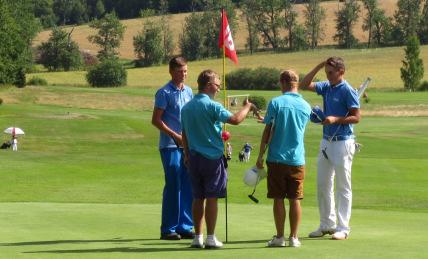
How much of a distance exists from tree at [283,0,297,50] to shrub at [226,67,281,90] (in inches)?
2179

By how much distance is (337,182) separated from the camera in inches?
438

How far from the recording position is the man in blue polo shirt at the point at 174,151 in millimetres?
10945

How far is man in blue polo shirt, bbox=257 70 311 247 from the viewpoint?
9.95 m

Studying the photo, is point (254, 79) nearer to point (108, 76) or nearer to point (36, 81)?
point (108, 76)

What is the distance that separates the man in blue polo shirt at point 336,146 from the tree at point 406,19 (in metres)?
145

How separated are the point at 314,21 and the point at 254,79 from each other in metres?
60.5

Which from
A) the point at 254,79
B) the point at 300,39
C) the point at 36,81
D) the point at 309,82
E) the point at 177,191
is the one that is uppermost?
the point at 309,82

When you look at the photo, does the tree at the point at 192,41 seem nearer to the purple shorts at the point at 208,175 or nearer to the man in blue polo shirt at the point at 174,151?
the man in blue polo shirt at the point at 174,151

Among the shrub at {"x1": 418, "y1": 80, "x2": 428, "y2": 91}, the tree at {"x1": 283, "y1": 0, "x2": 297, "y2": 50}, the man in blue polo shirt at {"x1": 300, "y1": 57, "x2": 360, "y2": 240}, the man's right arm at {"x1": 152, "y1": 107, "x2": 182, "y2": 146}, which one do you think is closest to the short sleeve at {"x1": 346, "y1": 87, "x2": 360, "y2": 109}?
the man in blue polo shirt at {"x1": 300, "y1": 57, "x2": 360, "y2": 240}

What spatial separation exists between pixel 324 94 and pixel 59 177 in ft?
41.6

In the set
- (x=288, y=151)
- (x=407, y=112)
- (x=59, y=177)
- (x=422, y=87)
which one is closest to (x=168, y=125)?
(x=288, y=151)

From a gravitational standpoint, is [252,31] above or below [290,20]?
below

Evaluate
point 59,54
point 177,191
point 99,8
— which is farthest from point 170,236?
point 99,8

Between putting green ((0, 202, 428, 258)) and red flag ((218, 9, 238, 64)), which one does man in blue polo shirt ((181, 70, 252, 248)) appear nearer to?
putting green ((0, 202, 428, 258))
